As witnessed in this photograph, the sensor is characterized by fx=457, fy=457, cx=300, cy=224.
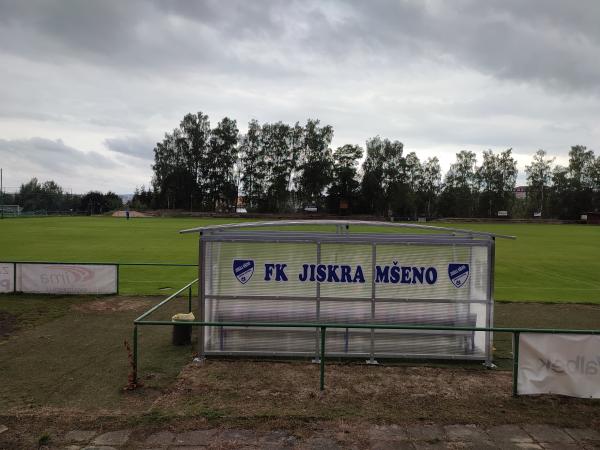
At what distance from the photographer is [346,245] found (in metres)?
10.0

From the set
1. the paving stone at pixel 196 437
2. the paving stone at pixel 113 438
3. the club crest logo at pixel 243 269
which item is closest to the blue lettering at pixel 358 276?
the club crest logo at pixel 243 269

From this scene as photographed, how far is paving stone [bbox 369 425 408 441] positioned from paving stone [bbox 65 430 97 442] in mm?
3863

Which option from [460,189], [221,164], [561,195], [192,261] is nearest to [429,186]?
[460,189]

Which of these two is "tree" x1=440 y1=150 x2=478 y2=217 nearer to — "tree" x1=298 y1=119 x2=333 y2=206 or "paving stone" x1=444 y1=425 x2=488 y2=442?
"tree" x1=298 y1=119 x2=333 y2=206

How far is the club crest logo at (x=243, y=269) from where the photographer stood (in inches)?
397

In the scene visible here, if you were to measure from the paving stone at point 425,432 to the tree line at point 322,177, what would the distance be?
107 meters

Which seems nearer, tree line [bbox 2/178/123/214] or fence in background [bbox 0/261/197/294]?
fence in background [bbox 0/261/197/294]

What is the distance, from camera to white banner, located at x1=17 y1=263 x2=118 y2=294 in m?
16.8

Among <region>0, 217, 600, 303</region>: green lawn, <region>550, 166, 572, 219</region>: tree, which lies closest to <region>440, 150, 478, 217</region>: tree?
<region>550, 166, 572, 219</region>: tree

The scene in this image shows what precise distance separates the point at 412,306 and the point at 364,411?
347 cm

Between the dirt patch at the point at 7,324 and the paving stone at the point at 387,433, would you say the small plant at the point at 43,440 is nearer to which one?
the paving stone at the point at 387,433

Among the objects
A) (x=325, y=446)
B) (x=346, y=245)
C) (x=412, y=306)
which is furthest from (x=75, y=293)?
(x=325, y=446)

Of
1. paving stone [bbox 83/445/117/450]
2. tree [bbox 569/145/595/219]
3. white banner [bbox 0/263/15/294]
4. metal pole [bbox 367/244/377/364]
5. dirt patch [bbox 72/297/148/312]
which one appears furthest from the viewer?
tree [bbox 569/145/595/219]

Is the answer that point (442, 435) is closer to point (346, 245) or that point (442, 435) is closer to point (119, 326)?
point (346, 245)
